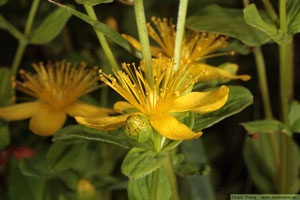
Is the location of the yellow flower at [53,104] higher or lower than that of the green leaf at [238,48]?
lower

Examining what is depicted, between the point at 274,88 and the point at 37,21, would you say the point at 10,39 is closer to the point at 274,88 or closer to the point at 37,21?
the point at 37,21

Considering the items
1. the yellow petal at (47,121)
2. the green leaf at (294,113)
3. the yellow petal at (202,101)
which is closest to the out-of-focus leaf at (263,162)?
the green leaf at (294,113)

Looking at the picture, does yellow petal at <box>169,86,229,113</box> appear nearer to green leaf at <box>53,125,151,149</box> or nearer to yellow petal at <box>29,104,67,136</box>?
green leaf at <box>53,125,151,149</box>

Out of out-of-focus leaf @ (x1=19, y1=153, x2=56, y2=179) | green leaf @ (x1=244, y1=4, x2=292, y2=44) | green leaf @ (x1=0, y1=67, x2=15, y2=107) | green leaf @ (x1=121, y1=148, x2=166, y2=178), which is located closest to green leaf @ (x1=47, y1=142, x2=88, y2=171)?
out-of-focus leaf @ (x1=19, y1=153, x2=56, y2=179)

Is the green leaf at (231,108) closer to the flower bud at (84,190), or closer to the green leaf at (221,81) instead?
the green leaf at (221,81)

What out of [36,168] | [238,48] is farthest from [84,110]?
[238,48]

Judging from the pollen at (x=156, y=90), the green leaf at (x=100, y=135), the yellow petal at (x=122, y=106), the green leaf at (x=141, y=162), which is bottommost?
the green leaf at (x=141, y=162)
